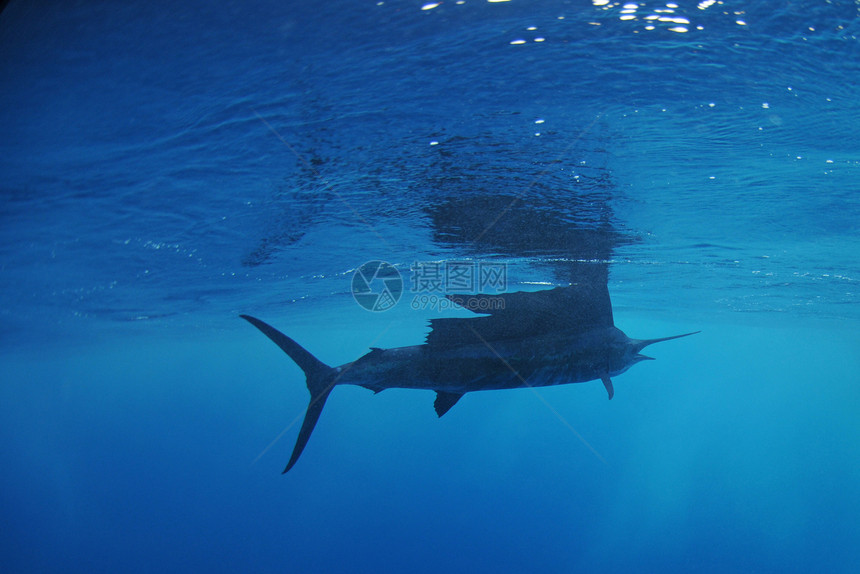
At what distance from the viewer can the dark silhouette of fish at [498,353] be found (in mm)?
4254

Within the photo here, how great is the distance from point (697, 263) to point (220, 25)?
41.3ft

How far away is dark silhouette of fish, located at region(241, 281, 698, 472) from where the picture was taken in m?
4.25

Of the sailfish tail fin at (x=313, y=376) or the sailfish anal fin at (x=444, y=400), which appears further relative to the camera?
the sailfish anal fin at (x=444, y=400)

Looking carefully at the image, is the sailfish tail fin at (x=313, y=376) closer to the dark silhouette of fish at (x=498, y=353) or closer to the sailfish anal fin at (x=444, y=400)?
the dark silhouette of fish at (x=498, y=353)

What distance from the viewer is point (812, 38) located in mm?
3842

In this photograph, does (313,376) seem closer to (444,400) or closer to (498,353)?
(444,400)

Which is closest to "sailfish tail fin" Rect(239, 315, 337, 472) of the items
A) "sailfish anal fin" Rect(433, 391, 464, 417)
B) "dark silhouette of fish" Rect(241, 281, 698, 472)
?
"dark silhouette of fish" Rect(241, 281, 698, 472)

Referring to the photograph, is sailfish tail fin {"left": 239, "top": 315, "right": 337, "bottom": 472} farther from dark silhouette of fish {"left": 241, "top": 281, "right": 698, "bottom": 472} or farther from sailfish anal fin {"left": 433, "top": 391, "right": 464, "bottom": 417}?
sailfish anal fin {"left": 433, "top": 391, "right": 464, "bottom": 417}

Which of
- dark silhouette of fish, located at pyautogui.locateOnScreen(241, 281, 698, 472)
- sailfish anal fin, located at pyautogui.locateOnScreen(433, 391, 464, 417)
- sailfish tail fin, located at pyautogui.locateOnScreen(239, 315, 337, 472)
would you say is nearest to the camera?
sailfish tail fin, located at pyautogui.locateOnScreen(239, 315, 337, 472)

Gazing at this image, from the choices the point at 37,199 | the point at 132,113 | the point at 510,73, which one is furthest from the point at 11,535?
the point at 510,73

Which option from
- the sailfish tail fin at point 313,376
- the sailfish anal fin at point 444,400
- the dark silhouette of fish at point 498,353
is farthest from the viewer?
the sailfish anal fin at point 444,400

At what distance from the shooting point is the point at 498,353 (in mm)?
4641

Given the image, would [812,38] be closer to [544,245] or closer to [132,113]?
[544,245]

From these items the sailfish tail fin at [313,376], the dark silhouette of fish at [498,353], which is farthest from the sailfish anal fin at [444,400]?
the sailfish tail fin at [313,376]
